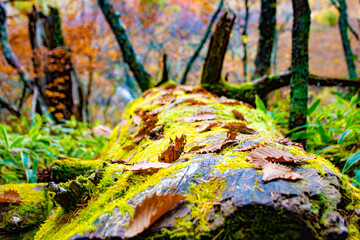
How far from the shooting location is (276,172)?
80 cm

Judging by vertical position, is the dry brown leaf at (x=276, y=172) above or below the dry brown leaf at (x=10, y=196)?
above

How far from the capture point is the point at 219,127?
1.56m

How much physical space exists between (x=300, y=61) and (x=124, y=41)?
350 centimetres

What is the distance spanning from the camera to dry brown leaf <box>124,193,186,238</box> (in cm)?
67

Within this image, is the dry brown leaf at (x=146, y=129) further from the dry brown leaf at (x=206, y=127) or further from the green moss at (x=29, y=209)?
the green moss at (x=29, y=209)

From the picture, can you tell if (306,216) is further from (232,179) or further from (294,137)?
(294,137)

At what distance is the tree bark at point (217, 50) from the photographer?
3.32 metres

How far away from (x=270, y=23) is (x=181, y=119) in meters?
3.74

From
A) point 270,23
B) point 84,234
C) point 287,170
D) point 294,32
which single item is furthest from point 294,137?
point 270,23

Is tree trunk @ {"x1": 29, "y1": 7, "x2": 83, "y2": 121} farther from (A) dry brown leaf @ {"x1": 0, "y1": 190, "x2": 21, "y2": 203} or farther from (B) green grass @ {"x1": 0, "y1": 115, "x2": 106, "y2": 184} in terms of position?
(A) dry brown leaf @ {"x1": 0, "y1": 190, "x2": 21, "y2": 203}

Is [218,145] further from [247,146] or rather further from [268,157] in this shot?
[268,157]

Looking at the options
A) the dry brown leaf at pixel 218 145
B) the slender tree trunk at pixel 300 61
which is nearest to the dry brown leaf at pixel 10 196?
the dry brown leaf at pixel 218 145

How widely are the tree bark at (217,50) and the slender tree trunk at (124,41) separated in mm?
1425

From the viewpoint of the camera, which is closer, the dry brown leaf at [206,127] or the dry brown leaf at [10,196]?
the dry brown leaf at [10,196]
